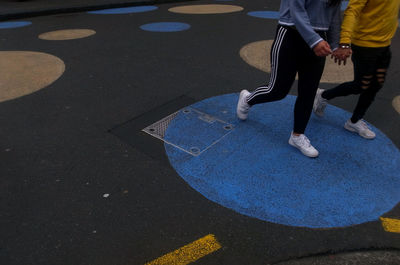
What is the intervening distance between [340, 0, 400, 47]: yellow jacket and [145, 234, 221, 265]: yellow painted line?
69.2 inches

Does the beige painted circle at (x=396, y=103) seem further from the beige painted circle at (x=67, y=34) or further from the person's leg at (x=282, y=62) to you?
the beige painted circle at (x=67, y=34)

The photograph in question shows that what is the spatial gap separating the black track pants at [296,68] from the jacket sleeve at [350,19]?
0.16 m

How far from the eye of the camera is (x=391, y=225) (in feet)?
7.47

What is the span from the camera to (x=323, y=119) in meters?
3.62

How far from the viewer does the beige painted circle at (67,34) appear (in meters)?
6.66

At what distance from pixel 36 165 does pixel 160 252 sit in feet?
4.99

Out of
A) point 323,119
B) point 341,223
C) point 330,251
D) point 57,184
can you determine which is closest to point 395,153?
point 323,119

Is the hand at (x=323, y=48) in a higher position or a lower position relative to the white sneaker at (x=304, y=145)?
higher

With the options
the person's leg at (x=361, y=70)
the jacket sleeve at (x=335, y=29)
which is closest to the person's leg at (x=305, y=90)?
the jacket sleeve at (x=335, y=29)

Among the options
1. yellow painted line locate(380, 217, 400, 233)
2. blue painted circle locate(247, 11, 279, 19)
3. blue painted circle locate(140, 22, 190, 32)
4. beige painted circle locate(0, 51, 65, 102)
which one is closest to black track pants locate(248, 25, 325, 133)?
yellow painted line locate(380, 217, 400, 233)

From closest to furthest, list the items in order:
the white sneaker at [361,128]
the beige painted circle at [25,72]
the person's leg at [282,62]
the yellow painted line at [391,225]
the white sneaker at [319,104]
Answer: the yellow painted line at [391,225] → the person's leg at [282,62] → the white sneaker at [361,128] → the white sneaker at [319,104] → the beige painted circle at [25,72]

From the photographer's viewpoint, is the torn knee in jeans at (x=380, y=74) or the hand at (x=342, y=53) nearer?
the hand at (x=342, y=53)

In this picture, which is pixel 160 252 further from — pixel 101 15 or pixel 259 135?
pixel 101 15

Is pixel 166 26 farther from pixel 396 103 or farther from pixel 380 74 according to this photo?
pixel 380 74
